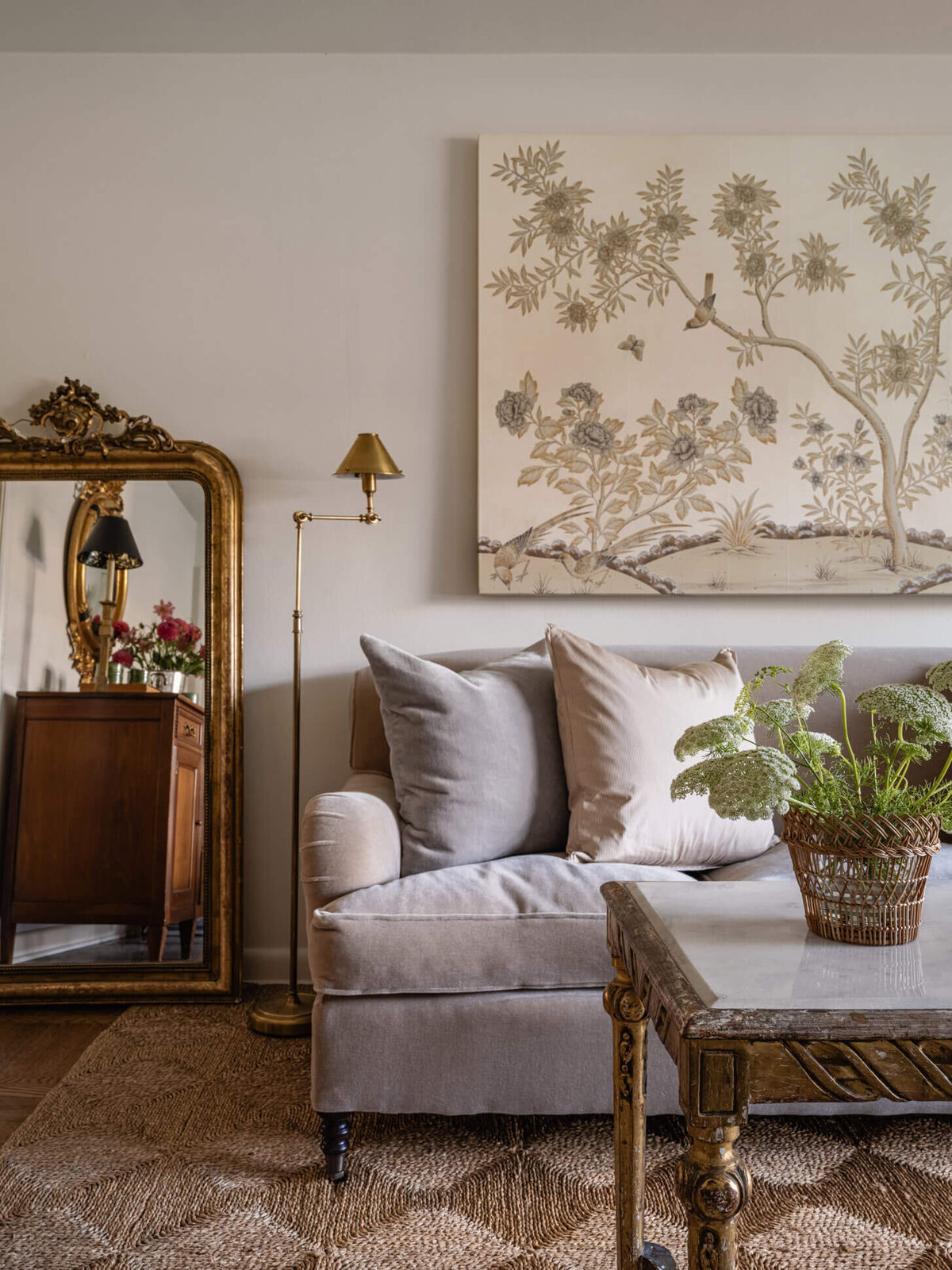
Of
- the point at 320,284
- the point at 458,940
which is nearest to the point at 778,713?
the point at 458,940

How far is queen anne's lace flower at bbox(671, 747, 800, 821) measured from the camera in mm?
1005

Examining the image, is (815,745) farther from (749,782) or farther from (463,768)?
(463,768)

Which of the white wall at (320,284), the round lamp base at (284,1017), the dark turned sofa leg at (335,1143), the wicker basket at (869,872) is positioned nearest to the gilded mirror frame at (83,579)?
the white wall at (320,284)

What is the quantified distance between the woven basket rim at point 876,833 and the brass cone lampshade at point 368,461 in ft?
5.17

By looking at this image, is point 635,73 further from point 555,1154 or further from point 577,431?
point 555,1154

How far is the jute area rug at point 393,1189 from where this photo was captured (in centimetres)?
137

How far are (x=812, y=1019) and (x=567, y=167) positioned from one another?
2.50 m

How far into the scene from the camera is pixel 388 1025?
1.62 metres

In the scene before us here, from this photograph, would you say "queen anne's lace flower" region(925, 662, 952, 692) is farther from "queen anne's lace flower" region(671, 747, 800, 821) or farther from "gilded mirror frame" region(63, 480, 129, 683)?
"gilded mirror frame" region(63, 480, 129, 683)

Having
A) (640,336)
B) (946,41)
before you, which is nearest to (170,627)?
(640,336)

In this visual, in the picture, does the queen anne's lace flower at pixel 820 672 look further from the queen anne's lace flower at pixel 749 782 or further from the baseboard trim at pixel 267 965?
the baseboard trim at pixel 267 965

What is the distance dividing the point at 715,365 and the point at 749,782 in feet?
6.34

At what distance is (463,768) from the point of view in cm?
199

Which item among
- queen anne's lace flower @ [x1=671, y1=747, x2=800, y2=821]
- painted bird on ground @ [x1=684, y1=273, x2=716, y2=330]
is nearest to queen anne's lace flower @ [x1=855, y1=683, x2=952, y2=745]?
queen anne's lace flower @ [x1=671, y1=747, x2=800, y2=821]
